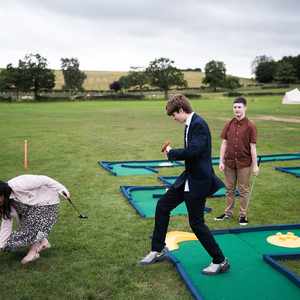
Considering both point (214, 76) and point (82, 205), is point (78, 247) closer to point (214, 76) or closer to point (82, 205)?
point (82, 205)

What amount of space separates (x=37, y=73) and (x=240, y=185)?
95.9m

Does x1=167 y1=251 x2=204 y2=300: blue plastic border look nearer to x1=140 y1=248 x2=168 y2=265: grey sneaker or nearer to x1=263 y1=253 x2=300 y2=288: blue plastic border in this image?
x1=140 y1=248 x2=168 y2=265: grey sneaker

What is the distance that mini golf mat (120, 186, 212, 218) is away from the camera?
8461mm

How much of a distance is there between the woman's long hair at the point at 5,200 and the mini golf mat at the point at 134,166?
21.5 ft

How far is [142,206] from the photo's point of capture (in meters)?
8.92

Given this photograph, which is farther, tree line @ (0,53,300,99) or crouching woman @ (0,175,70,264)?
tree line @ (0,53,300,99)

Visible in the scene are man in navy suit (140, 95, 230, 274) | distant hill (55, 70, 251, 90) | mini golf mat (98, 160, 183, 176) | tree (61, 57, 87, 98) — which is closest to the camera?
man in navy suit (140, 95, 230, 274)

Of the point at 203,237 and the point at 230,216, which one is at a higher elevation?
the point at 203,237

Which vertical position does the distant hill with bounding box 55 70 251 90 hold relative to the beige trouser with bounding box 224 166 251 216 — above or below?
above

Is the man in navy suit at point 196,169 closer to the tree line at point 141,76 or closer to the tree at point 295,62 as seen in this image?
the tree line at point 141,76

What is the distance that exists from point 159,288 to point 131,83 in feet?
380

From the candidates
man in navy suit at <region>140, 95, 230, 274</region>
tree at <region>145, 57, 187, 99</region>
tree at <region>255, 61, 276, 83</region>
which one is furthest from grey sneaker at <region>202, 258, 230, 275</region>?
tree at <region>255, 61, 276, 83</region>

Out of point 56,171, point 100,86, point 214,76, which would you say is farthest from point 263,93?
point 56,171

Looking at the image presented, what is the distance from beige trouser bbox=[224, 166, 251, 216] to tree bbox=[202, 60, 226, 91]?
391 ft
